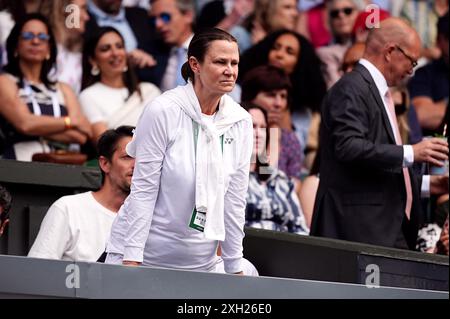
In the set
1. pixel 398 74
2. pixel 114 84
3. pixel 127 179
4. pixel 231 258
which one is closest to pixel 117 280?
pixel 231 258

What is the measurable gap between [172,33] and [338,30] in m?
1.49

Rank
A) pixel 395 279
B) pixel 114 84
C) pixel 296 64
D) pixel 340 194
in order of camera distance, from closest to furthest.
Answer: pixel 395 279 < pixel 340 194 < pixel 114 84 < pixel 296 64

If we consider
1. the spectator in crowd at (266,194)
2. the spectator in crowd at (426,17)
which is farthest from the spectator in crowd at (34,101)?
the spectator in crowd at (426,17)

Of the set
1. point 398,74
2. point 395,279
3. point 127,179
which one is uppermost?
point 398,74

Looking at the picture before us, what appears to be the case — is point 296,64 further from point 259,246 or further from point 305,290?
point 305,290

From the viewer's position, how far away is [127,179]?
818cm

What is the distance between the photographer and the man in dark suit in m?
8.58

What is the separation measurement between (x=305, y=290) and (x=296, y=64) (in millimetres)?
4468

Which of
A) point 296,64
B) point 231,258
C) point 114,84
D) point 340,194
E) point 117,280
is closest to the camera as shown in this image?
point 117,280

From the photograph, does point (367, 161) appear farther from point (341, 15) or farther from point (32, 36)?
point (341, 15)

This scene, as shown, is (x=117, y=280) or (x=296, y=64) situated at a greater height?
(x=296, y=64)

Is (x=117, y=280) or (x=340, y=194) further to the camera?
(x=340, y=194)

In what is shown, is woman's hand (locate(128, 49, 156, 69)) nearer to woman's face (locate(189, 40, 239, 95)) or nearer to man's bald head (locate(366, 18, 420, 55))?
man's bald head (locate(366, 18, 420, 55))

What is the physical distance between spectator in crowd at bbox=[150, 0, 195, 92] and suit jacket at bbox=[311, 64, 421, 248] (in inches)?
91.3
